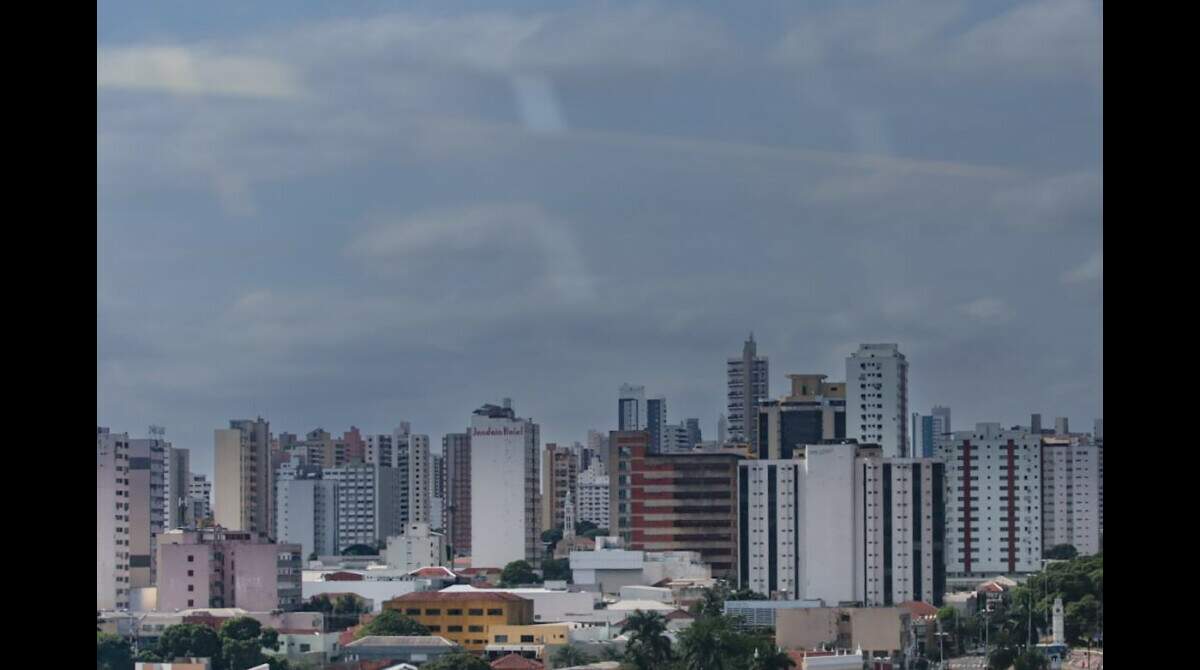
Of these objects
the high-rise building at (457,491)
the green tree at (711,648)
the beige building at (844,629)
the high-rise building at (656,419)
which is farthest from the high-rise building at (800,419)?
the green tree at (711,648)

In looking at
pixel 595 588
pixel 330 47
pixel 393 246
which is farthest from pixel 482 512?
pixel 330 47

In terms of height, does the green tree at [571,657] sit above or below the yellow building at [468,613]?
below

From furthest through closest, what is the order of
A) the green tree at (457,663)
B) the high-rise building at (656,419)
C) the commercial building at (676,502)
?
the high-rise building at (656,419), the commercial building at (676,502), the green tree at (457,663)

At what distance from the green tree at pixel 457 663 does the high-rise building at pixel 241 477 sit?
4045 millimetres

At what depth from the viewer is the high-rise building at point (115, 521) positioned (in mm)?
11594

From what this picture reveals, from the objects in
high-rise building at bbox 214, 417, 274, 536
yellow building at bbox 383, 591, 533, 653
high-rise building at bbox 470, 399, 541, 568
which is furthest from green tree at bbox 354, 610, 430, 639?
high-rise building at bbox 214, 417, 274, 536

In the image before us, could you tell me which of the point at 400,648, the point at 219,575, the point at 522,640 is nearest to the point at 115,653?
the point at 400,648

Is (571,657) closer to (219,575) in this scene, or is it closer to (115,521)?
(219,575)

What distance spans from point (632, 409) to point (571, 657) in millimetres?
3626

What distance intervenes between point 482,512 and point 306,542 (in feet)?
6.58

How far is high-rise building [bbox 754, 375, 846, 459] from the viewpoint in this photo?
516 inches

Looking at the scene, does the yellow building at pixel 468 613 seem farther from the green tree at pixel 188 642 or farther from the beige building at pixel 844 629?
the beige building at pixel 844 629

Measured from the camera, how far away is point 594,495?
48.7 feet
